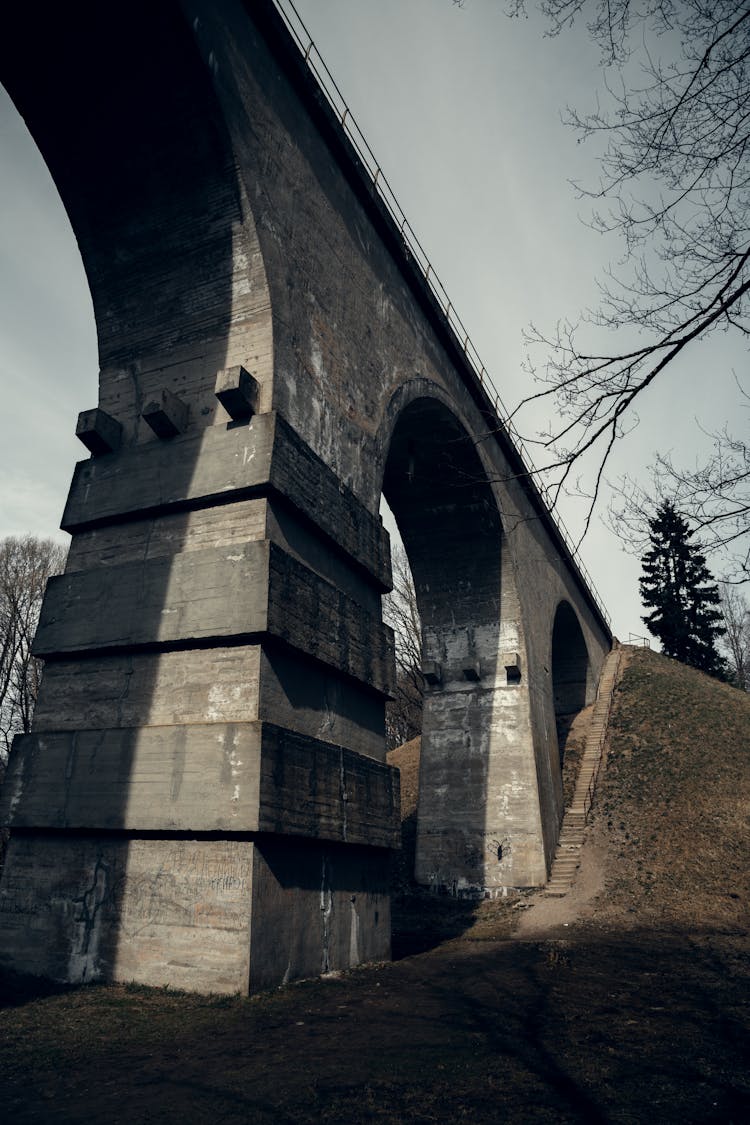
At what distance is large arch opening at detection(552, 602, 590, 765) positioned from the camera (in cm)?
2330

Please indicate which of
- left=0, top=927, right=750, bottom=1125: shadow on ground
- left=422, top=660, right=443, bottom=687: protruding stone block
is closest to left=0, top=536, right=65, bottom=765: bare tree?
left=422, top=660, right=443, bottom=687: protruding stone block

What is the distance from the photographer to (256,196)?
23.8 ft

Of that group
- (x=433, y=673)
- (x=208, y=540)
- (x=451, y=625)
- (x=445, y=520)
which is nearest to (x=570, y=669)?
(x=451, y=625)

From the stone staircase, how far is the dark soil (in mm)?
3695

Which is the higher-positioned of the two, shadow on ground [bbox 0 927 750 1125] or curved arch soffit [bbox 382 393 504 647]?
curved arch soffit [bbox 382 393 504 647]

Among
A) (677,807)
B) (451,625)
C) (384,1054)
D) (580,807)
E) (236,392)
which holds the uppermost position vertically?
(451,625)

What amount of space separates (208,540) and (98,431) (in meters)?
1.66

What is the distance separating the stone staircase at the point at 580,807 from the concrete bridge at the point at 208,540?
6.58 m

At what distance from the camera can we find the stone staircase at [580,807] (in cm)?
1315

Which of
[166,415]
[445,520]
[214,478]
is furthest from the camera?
[445,520]

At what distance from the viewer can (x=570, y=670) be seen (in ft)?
78.6

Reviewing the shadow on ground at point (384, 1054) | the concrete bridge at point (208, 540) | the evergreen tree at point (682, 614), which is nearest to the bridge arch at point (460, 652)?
the concrete bridge at point (208, 540)

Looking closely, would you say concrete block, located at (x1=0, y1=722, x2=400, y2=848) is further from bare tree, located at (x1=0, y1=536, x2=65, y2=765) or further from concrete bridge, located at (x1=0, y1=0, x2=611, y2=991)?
bare tree, located at (x1=0, y1=536, x2=65, y2=765)

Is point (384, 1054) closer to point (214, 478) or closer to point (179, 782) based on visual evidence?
point (179, 782)
